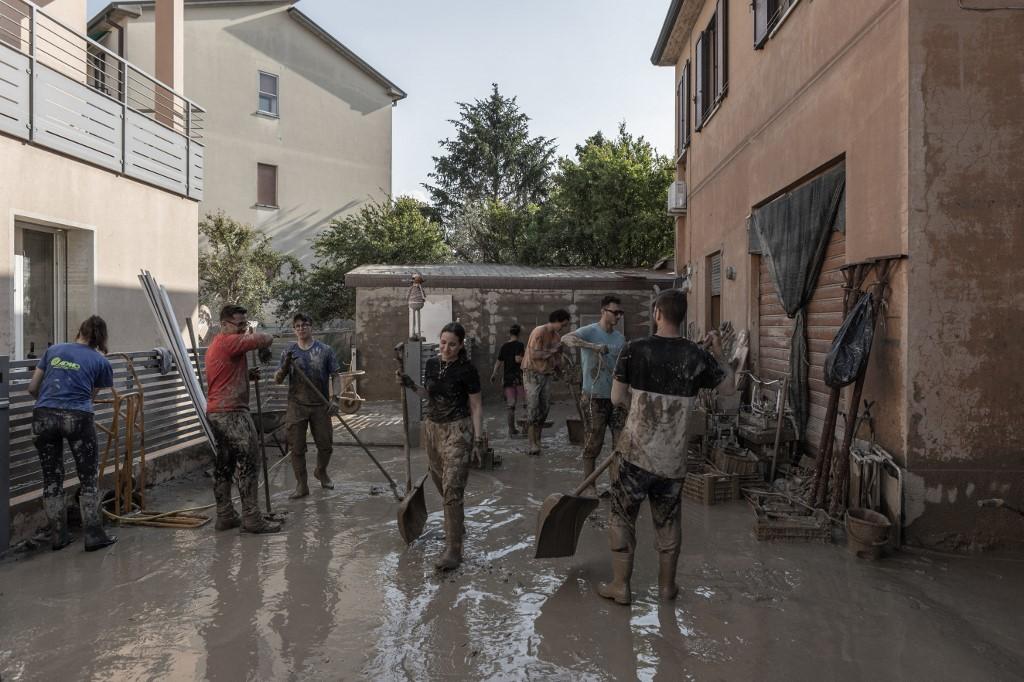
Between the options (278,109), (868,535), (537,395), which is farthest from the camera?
(278,109)

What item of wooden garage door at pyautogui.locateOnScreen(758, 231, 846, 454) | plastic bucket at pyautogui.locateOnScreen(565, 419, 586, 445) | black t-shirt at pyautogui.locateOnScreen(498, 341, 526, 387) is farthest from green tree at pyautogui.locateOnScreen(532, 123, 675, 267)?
wooden garage door at pyautogui.locateOnScreen(758, 231, 846, 454)

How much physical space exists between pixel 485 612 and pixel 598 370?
118 inches

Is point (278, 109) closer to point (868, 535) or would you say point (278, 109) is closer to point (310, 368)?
point (310, 368)

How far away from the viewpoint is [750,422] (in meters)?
7.71

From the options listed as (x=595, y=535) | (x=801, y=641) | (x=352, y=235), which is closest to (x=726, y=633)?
(x=801, y=641)

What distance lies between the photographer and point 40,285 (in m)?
8.83

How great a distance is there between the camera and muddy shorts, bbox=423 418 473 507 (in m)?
4.88

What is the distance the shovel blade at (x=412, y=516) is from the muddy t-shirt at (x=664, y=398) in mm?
1903

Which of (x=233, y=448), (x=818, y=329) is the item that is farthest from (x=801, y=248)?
(x=233, y=448)

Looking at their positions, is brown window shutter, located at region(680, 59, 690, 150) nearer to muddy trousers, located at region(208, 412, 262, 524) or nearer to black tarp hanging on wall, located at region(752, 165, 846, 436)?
black tarp hanging on wall, located at region(752, 165, 846, 436)

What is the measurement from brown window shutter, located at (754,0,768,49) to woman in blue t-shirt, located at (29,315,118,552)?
765cm

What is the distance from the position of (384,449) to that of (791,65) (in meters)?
6.85

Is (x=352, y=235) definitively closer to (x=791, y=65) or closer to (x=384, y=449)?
(x=384, y=449)

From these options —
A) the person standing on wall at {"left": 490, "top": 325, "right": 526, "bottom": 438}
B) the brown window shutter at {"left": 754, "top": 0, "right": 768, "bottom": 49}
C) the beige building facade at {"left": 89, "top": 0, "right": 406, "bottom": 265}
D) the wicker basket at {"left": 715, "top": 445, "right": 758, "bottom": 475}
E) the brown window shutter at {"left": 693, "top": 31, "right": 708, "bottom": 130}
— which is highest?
the beige building facade at {"left": 89, "top": 0, "right": 406, "bottom": 265}
